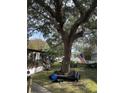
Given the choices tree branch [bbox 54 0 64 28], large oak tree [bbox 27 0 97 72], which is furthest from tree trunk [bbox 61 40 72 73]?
tree branch [bbox 54 0 64 28]

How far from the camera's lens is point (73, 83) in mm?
1619

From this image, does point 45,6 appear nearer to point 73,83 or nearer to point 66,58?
point 66,58

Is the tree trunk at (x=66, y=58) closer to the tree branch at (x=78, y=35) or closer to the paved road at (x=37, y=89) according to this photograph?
the tree branch at (x=78, y=35)

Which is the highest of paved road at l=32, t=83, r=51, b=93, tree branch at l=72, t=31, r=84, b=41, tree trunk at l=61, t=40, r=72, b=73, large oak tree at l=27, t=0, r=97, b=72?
large oak tree at l=27, t=0, r=97, b=72

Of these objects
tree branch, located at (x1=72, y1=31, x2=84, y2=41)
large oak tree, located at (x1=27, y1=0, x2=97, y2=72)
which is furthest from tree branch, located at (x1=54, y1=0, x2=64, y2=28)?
tree branch, located at (x1=72, y1=31, x2=84, y2=41)

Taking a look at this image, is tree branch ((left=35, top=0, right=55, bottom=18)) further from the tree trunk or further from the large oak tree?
the tree trunk

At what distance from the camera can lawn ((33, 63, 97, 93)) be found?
1.59 metres

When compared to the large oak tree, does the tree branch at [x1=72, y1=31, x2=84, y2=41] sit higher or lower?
lower

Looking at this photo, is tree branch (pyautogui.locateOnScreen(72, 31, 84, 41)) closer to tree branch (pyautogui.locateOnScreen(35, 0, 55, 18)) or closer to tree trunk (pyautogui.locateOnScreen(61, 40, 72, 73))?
tree trunk (pyautogui.locateOnScreen(61, 40, 72, 73))
